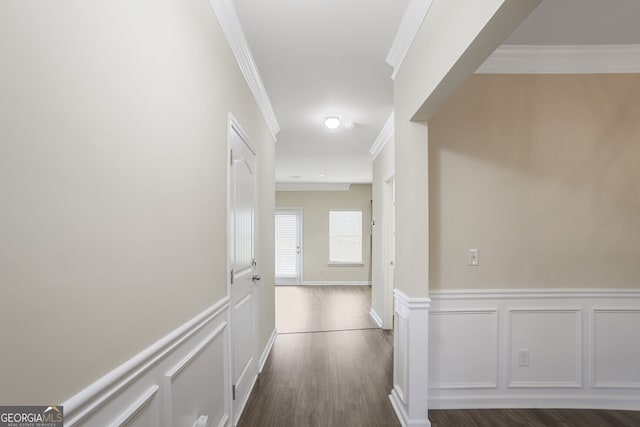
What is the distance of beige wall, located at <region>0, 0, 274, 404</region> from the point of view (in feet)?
1.96

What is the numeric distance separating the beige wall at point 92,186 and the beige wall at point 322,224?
6.90 m

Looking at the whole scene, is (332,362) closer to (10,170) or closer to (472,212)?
(472,212)

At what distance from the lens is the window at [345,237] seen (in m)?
8.29

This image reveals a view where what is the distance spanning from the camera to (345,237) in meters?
8.31

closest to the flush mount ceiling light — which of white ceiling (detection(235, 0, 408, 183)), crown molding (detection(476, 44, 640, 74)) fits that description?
white ceiling (detection(235, 0, 408, 183))

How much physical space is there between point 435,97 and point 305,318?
4.10 m

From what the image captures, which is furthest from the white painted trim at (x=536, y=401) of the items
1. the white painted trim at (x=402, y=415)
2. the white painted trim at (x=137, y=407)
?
the white painted trim at (x=137, y=407)

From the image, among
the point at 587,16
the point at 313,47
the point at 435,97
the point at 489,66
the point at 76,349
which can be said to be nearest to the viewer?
the point at 76,349

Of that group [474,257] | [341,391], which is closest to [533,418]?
[474,257]

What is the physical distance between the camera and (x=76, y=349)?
0.73 meters

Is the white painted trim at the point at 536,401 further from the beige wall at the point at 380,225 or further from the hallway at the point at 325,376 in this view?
the beige wall at the point at 380,225

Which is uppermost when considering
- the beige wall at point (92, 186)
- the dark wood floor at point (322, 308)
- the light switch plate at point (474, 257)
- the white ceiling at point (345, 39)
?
the white ceiling at point (345, 39)

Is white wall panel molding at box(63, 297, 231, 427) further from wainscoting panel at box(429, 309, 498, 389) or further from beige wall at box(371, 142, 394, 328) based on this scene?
beige wall at box(371, 142, 394, 328)

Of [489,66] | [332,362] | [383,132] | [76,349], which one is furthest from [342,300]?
[76,349]
